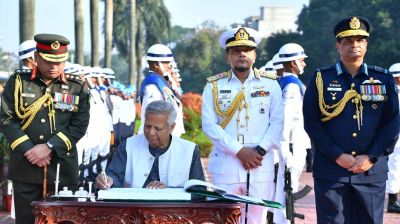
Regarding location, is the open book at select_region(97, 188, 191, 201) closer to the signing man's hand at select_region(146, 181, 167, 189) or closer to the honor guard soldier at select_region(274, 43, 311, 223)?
the signing man's hand at select_region(146, 181, 167, 189)

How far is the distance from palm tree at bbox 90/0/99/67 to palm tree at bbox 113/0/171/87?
48.0 meters

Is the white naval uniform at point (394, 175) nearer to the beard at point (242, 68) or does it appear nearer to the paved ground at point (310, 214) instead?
the paved ground at point (310, 214)

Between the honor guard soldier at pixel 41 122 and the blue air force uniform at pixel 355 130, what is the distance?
1894mm

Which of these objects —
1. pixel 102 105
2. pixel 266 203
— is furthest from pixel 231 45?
pixel 102 105

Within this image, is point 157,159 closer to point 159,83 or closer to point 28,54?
point 159,83

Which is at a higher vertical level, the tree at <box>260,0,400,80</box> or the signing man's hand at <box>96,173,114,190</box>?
the tree at <box>260,0,400,80</box>

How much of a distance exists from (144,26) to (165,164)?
7635 centimetres

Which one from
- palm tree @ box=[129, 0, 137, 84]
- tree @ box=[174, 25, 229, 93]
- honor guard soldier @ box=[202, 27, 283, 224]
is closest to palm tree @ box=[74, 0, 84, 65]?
honor guard soldier @ box=[202, 27, 283, 224]

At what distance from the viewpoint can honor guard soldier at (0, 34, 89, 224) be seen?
690 centimetres

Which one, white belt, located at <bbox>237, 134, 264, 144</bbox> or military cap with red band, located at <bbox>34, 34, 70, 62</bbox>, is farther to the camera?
white belt, located at <bbox>237, 134, 264, 144</bbox>

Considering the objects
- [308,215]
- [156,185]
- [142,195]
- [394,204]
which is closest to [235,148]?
[156,185]

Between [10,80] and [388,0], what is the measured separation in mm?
49937

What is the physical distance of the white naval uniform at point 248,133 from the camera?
7488 mm

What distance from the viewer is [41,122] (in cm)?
700
